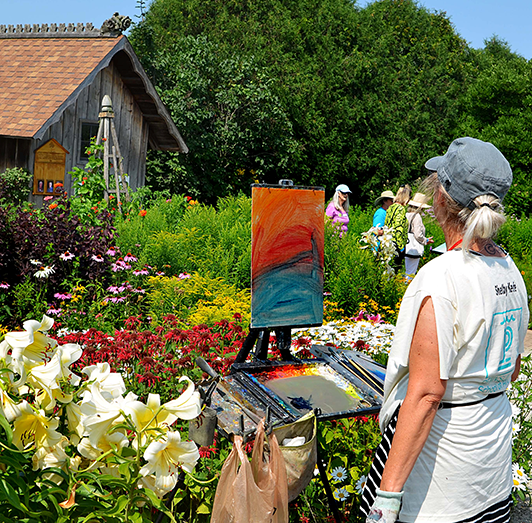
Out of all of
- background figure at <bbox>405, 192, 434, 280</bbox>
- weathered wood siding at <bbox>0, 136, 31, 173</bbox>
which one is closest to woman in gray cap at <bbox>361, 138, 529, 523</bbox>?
background figure at <bbox>405, 192, 434, 280</bbox>

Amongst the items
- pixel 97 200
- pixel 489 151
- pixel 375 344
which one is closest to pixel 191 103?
pixel 97 200

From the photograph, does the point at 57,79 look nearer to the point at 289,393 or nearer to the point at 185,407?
the point at 289,393

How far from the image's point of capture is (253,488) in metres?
1.99

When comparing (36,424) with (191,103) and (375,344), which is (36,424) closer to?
(375,344)

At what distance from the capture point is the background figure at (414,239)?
8.45m

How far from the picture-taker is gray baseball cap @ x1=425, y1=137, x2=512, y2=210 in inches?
73.1

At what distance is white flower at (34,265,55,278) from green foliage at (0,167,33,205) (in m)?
6.23

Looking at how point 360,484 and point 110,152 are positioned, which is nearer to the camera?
point 360,484

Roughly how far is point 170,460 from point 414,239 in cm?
737

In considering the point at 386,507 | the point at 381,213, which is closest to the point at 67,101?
the point at 381,213

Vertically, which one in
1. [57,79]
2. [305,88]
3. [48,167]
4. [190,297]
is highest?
[305,88]

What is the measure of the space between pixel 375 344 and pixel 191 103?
46.2 ft

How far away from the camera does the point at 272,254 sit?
312 cm

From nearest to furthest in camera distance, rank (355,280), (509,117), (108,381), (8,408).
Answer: (8,408) < (108,381) < (355,280) < (509,117)
